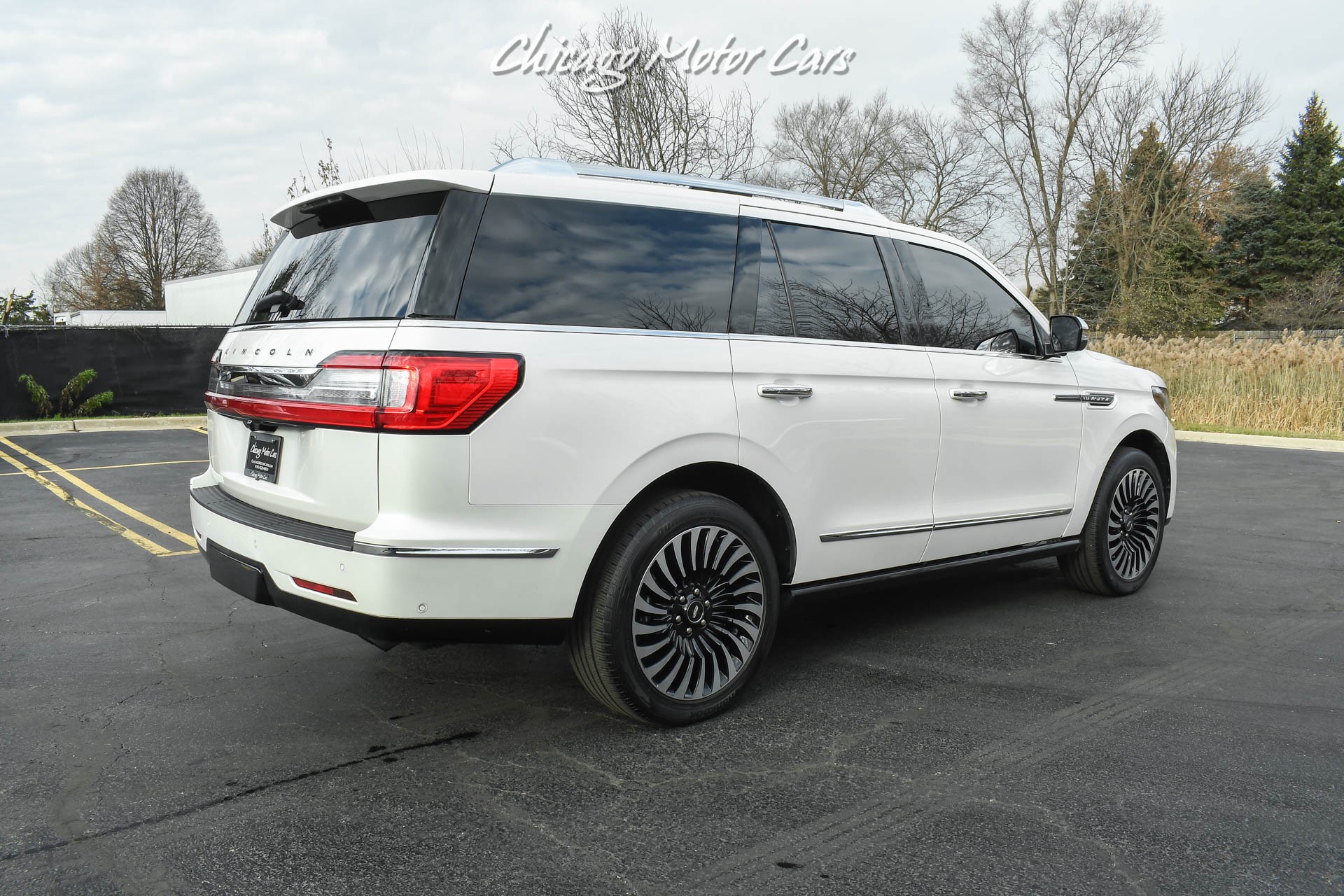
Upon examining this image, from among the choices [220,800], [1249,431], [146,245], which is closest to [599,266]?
[220,800]

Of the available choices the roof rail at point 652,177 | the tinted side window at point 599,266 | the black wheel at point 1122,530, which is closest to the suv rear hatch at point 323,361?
the tinted side window at point 599,266

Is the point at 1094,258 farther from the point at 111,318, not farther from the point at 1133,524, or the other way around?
the point at 111,318

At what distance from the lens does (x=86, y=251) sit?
60.0 meters

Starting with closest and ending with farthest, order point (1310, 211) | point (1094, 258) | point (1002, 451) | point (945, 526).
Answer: point (945, 526) → point (1002, 451) → point (1094, 258) → point (1310, 211)

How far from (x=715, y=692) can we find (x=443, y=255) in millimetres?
1803

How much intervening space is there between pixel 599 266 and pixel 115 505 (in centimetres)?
707

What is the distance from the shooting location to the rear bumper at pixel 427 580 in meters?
2.94

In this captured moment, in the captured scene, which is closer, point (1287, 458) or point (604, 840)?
point (604, 840)

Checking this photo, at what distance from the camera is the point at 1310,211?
156 feet

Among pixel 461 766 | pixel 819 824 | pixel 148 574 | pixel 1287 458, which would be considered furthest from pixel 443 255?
pixel 1287 458

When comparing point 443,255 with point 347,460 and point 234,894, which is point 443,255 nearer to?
point 347,460

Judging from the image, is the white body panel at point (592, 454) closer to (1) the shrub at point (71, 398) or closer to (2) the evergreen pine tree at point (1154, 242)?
(1) the shrub at point (71, 398)

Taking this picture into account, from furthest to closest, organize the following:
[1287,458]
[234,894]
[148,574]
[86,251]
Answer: [86,251] → [1287,458] → [148,574] → [234,894]

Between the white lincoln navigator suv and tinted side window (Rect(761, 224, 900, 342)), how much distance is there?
0.04 ft
